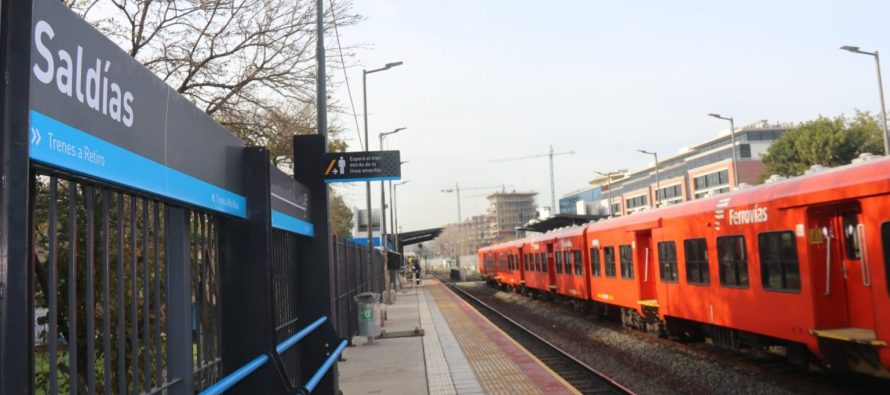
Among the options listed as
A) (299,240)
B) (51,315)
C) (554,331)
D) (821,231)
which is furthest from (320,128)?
(554,331)

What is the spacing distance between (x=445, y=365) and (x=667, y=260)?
5.03 m

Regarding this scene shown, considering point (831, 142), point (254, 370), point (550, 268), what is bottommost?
point (254, 370)

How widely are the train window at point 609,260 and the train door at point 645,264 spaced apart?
200 cm

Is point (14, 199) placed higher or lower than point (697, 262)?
higher

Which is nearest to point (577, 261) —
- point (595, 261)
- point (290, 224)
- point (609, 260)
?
point (595, 261)

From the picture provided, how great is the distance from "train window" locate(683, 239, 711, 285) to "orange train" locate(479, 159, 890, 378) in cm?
2

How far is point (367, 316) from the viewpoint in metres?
15.5

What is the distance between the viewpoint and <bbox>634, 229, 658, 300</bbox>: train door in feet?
50.2

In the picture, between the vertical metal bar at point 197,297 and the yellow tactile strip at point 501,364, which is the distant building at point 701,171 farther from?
the vertical metal bar at point 197,297

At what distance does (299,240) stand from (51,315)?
608cm

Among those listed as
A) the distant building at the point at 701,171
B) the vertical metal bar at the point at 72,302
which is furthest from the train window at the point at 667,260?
the distant building at the point at 701,171

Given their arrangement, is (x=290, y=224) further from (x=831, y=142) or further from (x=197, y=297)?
(x=831, y=142)

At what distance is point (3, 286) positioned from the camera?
2.52 meters

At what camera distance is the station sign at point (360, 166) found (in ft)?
31.2
